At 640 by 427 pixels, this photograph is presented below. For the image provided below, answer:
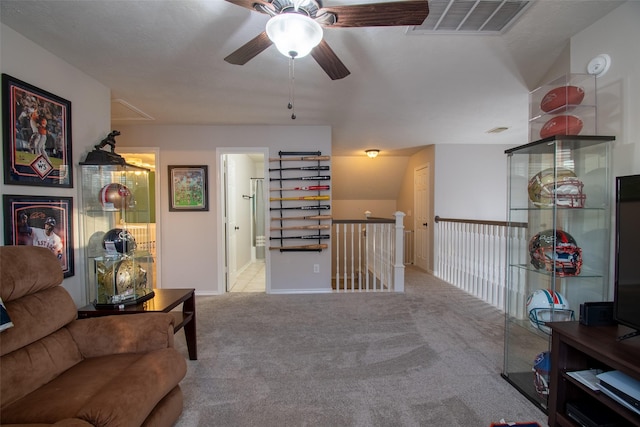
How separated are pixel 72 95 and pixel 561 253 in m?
3.71

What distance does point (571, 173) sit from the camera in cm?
170

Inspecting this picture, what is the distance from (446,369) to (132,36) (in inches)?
127

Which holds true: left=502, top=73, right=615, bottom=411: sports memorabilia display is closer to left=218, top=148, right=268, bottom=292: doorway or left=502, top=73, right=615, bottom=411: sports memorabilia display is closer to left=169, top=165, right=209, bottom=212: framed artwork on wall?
left=218, top=148, right=268, bottom=292: doorway

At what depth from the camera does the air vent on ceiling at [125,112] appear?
9.82 ft

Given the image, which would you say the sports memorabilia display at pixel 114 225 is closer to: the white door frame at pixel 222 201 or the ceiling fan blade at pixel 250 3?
the white door frame at pixel 222 201

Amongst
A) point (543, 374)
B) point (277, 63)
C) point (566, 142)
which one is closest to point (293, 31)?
point (277, 63)

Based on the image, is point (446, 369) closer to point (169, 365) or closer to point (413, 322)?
point (413, 322)

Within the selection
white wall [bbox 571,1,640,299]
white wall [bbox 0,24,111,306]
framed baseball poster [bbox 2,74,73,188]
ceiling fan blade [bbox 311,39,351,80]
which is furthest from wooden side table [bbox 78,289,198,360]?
white wall [bbox 571,1,640,299]

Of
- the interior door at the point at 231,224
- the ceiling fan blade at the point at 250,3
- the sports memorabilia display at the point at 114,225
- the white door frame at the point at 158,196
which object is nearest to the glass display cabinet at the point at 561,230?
the ceiling fan blade at the point at 250,3

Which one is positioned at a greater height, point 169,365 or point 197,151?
point 197,151

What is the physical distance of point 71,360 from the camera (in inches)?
56.4

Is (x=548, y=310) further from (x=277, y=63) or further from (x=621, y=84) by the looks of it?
(x=277, y=63)

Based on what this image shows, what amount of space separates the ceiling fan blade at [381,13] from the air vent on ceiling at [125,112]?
2694 millimetres

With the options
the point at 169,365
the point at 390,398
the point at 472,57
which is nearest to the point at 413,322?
the point at 390,398
